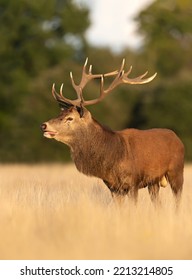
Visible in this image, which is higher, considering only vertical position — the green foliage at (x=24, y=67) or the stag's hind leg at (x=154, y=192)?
the green foliage at (x=24, y=67)

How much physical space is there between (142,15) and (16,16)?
54.9 ft

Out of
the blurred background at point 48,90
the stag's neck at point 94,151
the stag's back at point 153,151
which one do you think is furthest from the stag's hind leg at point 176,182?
the blurred background at point 48,90

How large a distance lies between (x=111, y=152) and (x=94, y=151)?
203mm

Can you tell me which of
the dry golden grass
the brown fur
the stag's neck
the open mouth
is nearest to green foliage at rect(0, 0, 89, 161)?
the brown fur

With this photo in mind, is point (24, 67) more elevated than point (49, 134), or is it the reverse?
point (24, 67)

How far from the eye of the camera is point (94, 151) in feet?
32.0

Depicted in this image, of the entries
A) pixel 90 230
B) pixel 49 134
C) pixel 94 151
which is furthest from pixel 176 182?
pixel 90 230

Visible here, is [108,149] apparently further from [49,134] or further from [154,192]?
[154,192]

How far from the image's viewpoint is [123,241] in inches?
269

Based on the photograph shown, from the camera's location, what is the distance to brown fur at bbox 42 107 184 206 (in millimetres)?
9523

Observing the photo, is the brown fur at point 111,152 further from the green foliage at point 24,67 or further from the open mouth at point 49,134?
the green foliage at point 24,67

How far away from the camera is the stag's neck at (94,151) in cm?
964

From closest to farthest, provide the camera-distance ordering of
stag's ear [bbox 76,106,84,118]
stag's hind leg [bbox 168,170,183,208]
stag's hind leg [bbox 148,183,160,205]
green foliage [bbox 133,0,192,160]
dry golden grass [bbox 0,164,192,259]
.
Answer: dry golden grass [bbox 0,164,192,259], stag's ear [bbox 76,106,84,118], stag's hind leg [bbox 148,183,160,205], stag's hind leg [bbox 168,170,183,208], green foliage [bbox 133,0,192,160]

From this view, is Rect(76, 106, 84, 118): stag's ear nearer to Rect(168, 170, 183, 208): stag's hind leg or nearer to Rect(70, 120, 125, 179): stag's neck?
Rect(70, 120, 125, 179): stag's neck
